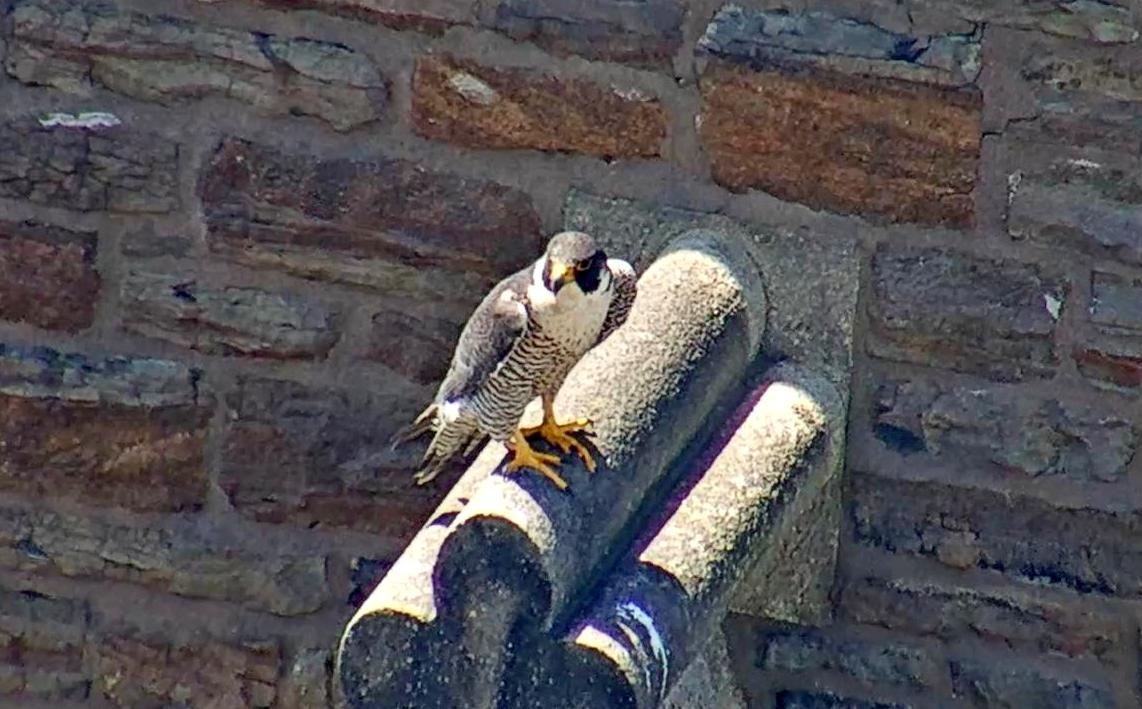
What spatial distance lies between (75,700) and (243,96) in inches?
39.0

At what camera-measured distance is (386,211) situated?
9.33ft

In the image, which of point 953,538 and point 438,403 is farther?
point 953,538

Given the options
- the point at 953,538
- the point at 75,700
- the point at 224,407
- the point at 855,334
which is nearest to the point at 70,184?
the point at 224,407

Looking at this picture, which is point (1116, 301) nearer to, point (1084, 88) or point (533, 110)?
point (1084, 88)

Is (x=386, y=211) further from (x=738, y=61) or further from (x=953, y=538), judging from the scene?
(x=953, y=538)

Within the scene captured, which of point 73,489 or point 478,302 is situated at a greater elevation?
point 478,302

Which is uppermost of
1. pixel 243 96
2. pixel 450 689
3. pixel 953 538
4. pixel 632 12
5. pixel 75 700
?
pixel 632 12

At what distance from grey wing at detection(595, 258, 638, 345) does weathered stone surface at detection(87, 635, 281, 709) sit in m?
0.85

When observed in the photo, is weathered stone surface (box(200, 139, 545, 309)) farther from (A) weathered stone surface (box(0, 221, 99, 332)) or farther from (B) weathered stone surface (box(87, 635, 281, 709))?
(B) weathered stone surface (box(87, 635, 281, 709))

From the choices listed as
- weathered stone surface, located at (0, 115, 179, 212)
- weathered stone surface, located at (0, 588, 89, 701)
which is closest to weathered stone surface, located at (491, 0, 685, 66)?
weathered stone surface, located at (0, 115, 179, 212)

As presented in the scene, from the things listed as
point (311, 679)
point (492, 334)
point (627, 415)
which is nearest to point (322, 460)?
point (311, 679)

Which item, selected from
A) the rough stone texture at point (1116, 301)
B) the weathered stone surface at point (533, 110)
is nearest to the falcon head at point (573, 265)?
the weathered stone surface at point (533, 110)

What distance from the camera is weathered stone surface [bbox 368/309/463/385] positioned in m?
2.88

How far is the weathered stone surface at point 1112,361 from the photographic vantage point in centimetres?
275
